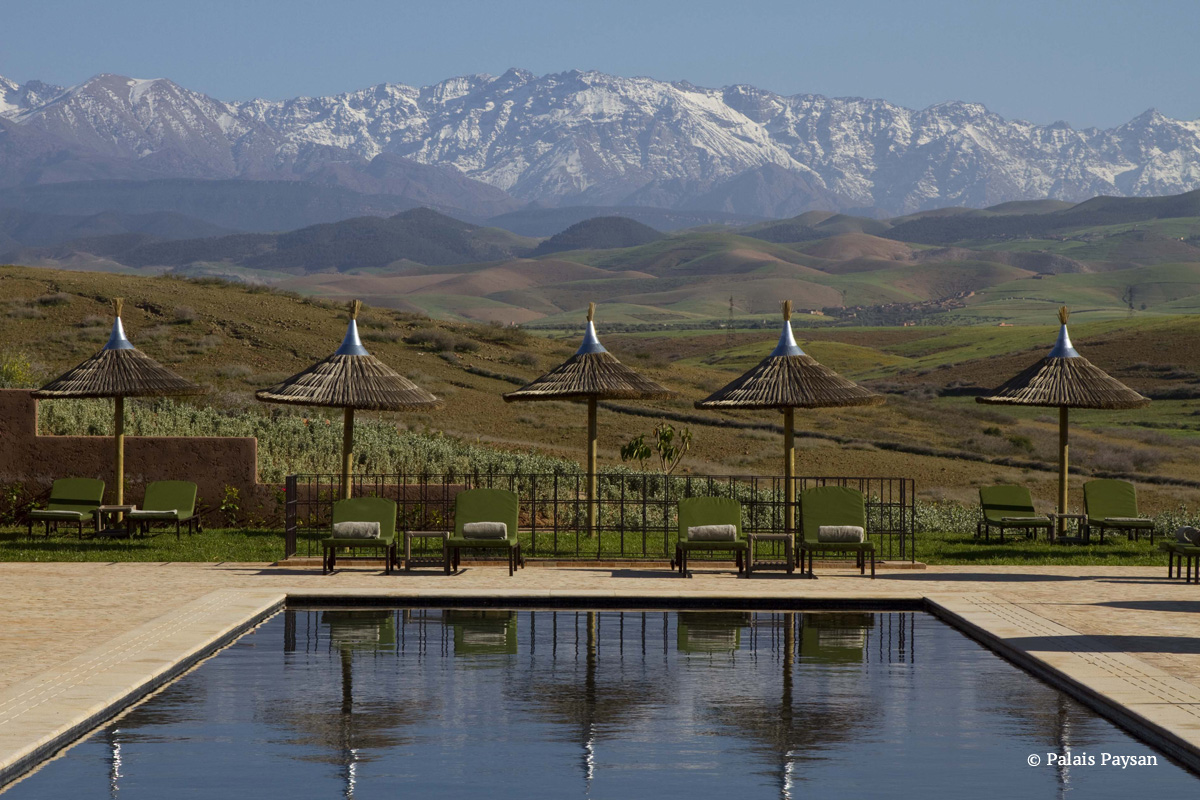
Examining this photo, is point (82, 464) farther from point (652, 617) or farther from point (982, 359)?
point (982, 359)

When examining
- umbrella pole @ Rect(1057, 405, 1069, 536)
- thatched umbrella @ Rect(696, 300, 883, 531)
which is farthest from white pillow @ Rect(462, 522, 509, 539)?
umbrella pole @ Rect(1057, 405, 1069, 536)

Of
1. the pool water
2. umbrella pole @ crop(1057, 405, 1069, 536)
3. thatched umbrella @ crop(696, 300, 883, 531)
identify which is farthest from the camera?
umbrella pole @ crop(1057, 405, 1069, 536)

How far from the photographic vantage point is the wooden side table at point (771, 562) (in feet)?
52.4

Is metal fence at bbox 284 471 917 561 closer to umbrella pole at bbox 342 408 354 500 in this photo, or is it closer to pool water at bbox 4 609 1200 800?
umbrella pole at bbox 342 408 354 500

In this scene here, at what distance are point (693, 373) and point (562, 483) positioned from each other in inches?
1331

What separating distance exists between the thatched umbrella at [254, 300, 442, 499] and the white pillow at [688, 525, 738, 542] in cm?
443

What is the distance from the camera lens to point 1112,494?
1981 cm

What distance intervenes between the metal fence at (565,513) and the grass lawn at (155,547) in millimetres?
499

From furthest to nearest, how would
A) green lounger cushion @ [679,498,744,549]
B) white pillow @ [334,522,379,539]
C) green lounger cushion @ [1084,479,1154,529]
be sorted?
green lounger cushion @ [1084,479,1154,529] < green lounger cushion @ [679,498,744,549] < white pillow @ [334,522,379,539]

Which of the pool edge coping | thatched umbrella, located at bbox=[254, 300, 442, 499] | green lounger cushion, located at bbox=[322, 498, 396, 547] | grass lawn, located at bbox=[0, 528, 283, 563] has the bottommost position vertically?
the pool edge coping

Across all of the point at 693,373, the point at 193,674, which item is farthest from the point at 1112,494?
the point at 693,373

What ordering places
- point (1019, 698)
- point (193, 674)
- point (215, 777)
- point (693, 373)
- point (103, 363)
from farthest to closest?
point (693, 373) < point (103, 363) < point (193, 674) < point (1019, 698) < point (215, 777)

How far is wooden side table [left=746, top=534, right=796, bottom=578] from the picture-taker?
52.4 feet

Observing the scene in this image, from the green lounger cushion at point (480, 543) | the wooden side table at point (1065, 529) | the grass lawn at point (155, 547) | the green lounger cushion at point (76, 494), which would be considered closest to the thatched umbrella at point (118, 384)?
the green lounger cushion at point (76, 494)
